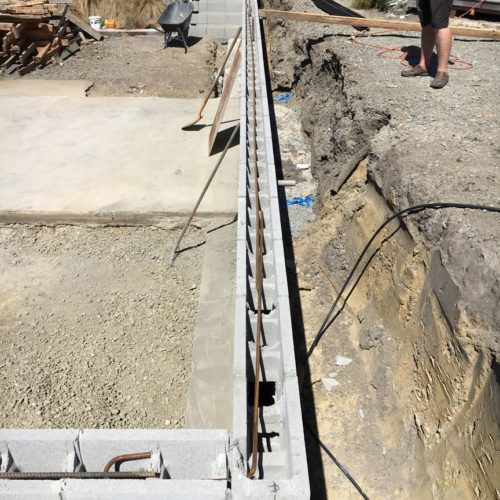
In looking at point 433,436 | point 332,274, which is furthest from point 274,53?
point 433,436

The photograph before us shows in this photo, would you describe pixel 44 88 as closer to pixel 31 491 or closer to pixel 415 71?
pixel 415 71

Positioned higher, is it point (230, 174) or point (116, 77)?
point (116, 77)

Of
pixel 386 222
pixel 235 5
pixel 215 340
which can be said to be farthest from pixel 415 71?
pixel 235 5

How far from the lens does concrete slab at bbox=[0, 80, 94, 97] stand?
427 inches

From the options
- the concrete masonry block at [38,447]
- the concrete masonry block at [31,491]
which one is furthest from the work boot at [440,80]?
the concrete masonry block at [31,491]

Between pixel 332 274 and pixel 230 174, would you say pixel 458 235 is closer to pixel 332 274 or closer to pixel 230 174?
pixel 332 274

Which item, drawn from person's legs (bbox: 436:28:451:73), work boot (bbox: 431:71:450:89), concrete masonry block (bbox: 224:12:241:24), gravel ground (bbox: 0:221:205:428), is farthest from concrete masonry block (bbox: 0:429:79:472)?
concrete masonry block (bbox: 224:12:241:24)

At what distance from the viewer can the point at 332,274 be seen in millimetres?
5531

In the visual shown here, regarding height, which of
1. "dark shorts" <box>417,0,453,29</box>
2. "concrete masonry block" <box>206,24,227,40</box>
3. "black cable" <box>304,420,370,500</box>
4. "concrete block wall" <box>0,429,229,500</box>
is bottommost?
"black cable" <box>304,420,370,500</box>

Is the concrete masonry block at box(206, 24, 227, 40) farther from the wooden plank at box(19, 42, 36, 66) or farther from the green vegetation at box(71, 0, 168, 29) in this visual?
the wooden plank at box(19, 42, 36, 66)

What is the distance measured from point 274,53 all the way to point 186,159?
4.77m

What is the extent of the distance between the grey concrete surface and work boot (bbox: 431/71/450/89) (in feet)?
10.5

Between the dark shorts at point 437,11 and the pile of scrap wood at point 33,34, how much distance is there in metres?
9.94

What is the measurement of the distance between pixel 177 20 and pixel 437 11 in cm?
958
